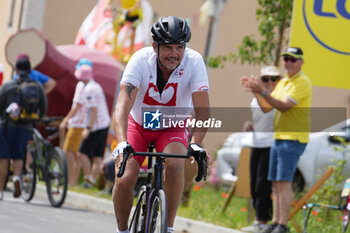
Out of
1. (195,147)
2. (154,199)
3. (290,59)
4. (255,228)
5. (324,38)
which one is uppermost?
(324,38)

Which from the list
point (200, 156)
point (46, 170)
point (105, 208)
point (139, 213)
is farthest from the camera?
point (105, 208)

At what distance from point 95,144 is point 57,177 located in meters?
2.71

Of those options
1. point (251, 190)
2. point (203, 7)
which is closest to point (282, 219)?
point (251, 190)

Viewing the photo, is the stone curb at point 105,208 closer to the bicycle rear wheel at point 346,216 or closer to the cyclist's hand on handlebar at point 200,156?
the bicycle rear wheel at point 346,216

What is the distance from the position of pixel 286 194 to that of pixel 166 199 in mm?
3691

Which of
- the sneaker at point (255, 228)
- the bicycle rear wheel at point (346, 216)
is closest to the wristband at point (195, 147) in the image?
the bicycle rear wheel at point (346, 216)

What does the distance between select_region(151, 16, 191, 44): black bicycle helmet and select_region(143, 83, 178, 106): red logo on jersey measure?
1.31 feet

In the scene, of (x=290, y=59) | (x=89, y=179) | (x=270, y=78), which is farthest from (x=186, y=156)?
(x=89, y=179)

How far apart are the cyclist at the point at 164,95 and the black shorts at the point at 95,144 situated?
24.1 ft

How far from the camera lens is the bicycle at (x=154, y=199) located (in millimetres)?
5816

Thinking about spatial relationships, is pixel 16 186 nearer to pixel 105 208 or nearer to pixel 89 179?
pixel 105 208

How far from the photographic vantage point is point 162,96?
644 centimetres

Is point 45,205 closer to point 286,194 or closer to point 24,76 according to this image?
point 24,76

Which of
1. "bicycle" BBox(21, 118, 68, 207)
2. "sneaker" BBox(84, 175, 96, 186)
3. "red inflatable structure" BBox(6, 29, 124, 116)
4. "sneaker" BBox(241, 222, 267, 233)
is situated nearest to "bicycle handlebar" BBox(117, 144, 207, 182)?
"sneaker" BBox(241, 222, 267, 233)
